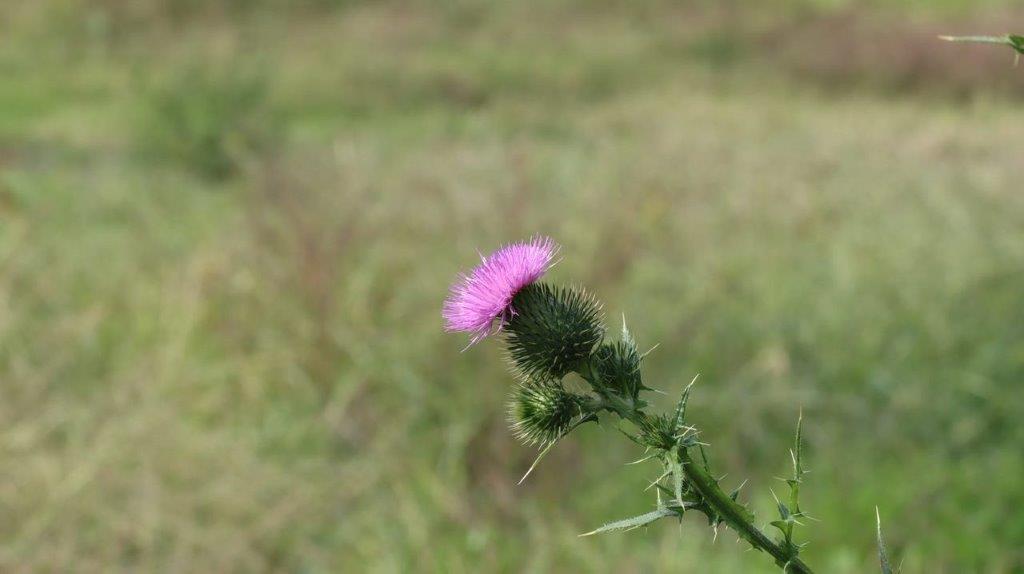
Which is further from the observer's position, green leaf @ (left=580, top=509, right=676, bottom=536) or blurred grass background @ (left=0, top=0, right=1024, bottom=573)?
blurred grass background @ (left=0, top=0, right=1024, bottom=573)

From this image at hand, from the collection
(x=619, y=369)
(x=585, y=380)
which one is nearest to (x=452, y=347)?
(x=585, y=380)

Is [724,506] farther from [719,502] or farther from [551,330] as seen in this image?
[551,330]

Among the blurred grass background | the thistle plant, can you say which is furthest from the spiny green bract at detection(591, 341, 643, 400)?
the blurred grass background

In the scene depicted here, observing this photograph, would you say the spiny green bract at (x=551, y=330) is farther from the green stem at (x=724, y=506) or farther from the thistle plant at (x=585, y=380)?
the green stem at (x=724, y=506)

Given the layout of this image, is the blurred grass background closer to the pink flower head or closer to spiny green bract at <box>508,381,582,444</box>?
spiny green bract at <box>508,381,582,444</box>

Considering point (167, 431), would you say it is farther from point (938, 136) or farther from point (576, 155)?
point (938, 136)

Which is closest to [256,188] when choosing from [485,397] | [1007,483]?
[485,397]

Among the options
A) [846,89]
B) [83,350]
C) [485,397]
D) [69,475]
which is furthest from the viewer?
[846,89]
